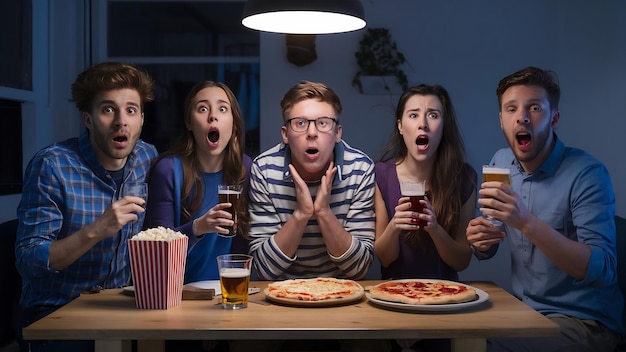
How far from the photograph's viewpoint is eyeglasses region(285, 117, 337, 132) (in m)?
2.89

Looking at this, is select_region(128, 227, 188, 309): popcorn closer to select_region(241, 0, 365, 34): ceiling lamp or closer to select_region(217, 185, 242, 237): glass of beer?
select_region(217, 185, 242, 237): glass of beer

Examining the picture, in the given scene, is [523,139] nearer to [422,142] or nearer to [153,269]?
[422,142]

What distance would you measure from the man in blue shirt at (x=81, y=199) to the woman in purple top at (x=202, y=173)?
0.13m

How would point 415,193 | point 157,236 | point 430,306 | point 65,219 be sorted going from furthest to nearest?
1. point 65,219
2. point 415,193
3. point 157,236
4. point 430,306

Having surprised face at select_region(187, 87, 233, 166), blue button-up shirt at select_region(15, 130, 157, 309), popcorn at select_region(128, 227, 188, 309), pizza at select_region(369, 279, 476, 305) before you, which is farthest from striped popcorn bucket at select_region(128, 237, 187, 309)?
surprised face at select_region(187, 87, 233, 166)

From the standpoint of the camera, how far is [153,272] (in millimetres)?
2166

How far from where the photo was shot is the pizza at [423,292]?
2.12 metres

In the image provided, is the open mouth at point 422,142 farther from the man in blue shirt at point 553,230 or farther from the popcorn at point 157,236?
the popcorn at point 157,236

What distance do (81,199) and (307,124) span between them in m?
0.98

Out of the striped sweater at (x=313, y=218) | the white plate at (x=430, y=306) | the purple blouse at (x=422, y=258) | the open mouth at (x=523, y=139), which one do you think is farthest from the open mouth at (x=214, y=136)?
the open mouth at (x=523, y=139)

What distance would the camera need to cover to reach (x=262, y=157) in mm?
3021

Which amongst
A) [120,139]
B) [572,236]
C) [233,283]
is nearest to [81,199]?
[120,139]

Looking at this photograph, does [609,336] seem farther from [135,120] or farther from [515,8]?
[515,8]

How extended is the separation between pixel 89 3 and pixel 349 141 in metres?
2.17
